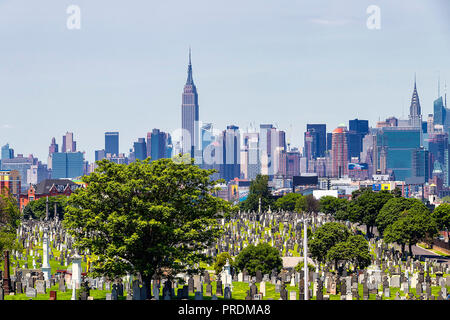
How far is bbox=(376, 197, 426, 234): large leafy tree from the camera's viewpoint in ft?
281

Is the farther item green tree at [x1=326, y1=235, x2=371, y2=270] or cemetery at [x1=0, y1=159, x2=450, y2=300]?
green tree at [x1=326, y1=235, x2=371, y2=270]

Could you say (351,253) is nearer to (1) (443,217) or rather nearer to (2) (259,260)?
(2) (259,260)

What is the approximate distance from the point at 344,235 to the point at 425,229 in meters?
17.7

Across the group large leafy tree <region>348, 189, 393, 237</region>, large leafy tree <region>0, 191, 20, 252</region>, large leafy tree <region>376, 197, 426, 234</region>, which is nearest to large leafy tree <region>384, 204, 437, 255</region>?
large leafy tree <region>376, 197, 426, 234</region>

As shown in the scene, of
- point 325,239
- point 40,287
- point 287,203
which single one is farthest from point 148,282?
point 287,203

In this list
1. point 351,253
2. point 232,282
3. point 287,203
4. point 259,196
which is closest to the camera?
point 232,282

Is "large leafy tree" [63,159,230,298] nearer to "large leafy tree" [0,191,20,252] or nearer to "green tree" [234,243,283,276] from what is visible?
"large leafy tree" [0,191,20,252]

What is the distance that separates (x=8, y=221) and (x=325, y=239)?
22126 mm

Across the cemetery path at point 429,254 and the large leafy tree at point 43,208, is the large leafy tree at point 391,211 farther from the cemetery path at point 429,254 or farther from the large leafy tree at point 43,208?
the large leafy tree at point 43,208

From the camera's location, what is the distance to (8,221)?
58281 mm

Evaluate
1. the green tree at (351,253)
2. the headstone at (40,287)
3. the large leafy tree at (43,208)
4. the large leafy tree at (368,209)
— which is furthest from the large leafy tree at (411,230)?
the large leafy tree at (43,208)

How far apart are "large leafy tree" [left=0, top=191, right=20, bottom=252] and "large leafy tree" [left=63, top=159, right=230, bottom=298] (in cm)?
801
